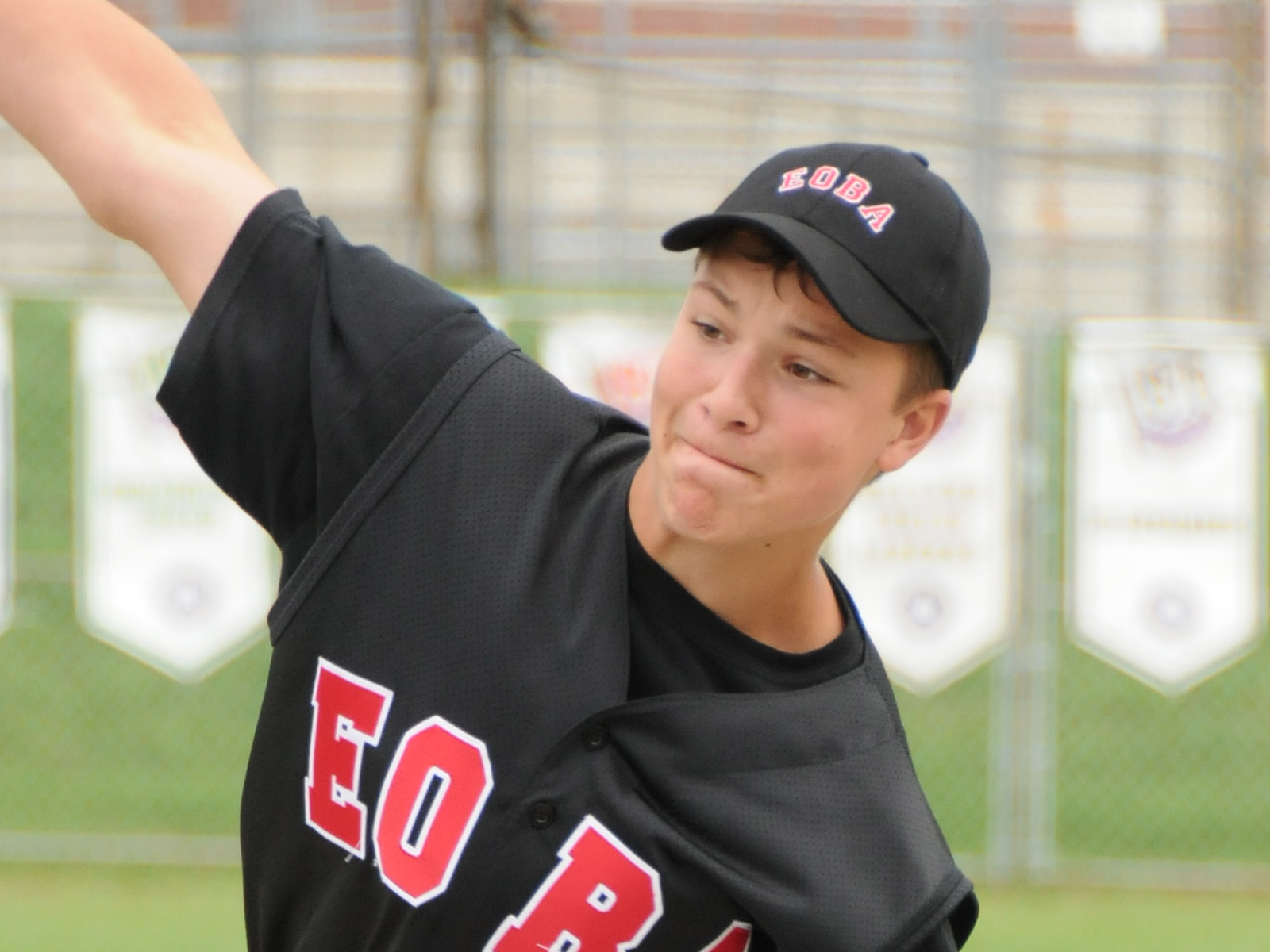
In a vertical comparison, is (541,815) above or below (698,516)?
below

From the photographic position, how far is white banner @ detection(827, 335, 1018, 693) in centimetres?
620

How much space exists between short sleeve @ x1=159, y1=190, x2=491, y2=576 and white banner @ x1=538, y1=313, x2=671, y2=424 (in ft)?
13.8

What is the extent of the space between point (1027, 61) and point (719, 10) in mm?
2107

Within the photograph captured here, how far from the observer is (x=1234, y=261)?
7617mm

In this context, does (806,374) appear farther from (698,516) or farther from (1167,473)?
(1167,473)

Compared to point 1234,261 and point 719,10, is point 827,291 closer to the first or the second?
point 1234,261

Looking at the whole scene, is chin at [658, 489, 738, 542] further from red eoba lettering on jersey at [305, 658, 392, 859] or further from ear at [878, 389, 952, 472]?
red eoba lettering on jersey at [305, 658, 392, 859]

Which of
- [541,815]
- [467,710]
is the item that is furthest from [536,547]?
[541,815]

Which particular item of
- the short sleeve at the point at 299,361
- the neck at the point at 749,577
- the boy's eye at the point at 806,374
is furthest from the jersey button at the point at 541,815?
the boy's eye at the point at 806,374

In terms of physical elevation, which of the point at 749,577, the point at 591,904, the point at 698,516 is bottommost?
the point at 591,904

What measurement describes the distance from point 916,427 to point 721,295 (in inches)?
13.6

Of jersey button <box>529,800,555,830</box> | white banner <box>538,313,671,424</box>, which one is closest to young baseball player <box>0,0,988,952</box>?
jersey button <box>529,800,555,830</box>

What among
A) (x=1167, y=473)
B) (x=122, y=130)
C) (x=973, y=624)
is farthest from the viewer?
(x=973, y=624)

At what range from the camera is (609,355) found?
621 centimetres
